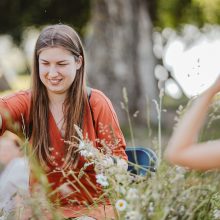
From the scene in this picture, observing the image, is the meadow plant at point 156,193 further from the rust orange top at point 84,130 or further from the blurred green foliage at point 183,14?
the blurred green foliage at point 183,14

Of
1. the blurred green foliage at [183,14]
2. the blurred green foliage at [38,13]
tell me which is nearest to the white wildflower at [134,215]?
the blurred green foliage at [183,14]

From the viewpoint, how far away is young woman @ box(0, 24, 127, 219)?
3.26m

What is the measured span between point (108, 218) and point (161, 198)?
551mm

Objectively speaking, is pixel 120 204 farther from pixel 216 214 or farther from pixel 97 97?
A: pixel 97 97

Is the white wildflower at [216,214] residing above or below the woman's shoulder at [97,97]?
below

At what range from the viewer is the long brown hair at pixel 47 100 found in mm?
3281

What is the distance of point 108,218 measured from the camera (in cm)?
292

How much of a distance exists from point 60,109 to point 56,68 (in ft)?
0.85

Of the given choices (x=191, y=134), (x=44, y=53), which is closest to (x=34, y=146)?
(x=44, y=53)

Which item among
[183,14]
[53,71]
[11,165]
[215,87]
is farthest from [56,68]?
[183,14]

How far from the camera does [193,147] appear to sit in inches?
81.4

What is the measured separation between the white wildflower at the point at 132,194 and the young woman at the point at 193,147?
0.35 m

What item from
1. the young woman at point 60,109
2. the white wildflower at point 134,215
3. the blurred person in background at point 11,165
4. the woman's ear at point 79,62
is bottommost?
the blurred person in background at point 11,165

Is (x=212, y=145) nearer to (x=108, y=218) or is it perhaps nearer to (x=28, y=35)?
(x=108, y=218)
